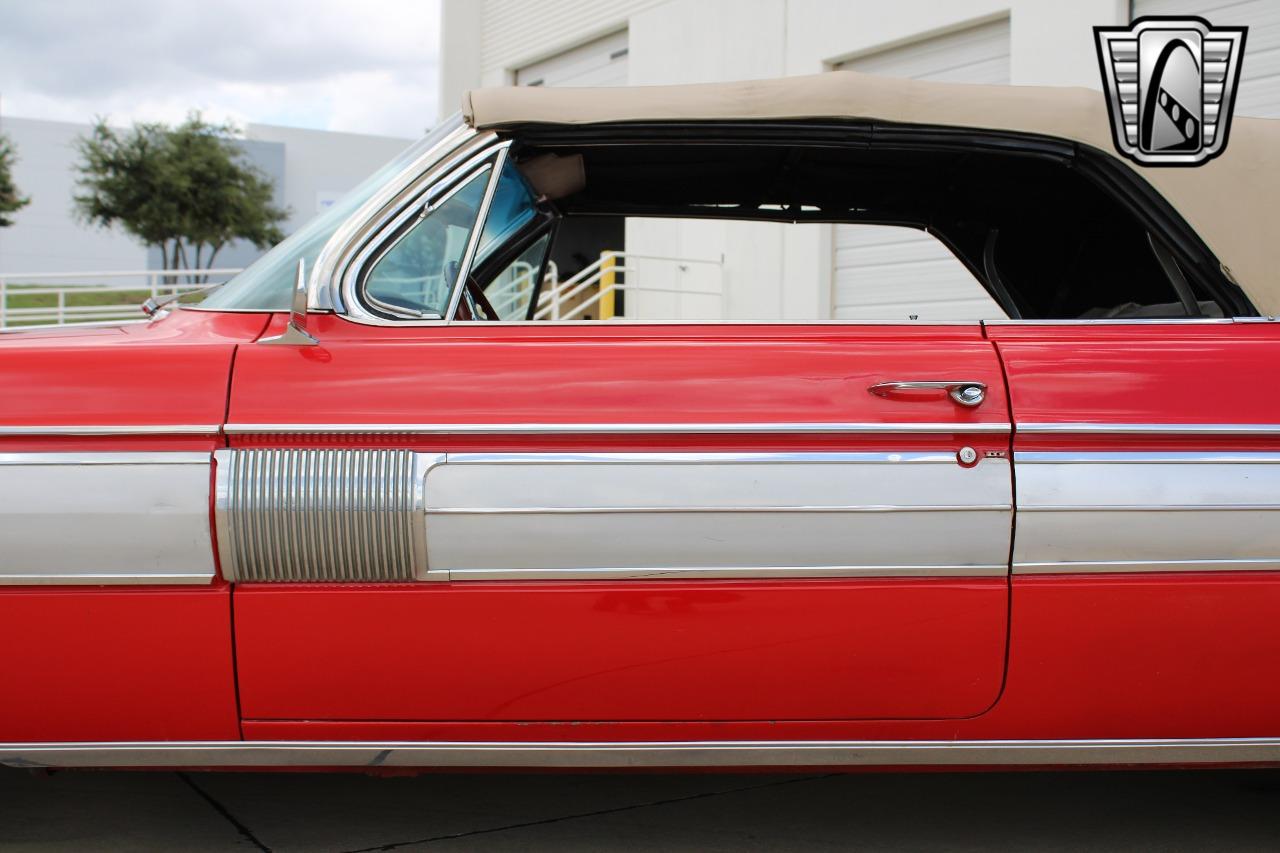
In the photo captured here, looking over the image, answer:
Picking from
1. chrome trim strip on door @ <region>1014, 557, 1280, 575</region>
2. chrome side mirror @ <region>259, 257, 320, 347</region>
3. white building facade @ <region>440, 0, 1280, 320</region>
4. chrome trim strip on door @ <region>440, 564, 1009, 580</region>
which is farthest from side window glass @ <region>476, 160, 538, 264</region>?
white building facade @ <region>440, 0, 1280, 320</region>

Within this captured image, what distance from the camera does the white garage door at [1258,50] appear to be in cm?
810

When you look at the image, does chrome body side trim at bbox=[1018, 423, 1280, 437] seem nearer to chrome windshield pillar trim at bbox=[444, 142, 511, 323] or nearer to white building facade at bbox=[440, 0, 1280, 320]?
chrome windshield pillar trim at bbox=[444, 142, 511, 323]

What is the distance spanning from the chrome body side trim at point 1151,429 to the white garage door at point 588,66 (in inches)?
508

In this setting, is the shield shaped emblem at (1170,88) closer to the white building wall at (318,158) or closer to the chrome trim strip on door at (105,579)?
the chrome trim strip on door at (105,579)

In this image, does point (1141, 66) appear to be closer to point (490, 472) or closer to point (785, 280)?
point (490, 472)

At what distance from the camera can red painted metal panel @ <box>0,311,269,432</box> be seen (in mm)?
2186

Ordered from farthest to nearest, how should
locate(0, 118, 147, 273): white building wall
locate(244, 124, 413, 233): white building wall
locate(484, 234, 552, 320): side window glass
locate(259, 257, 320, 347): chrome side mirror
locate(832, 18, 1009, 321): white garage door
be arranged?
locate(244, 124, 413, 233): white building wall, locate(0, 118, 147, 273): white building wall, locate(832, 18, 1009, 321): white garage door, locate(484, 234, 552, 320): side window glass, locate(259, 257, 320, 347): chrome side mirror

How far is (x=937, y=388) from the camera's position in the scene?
222 centimetres

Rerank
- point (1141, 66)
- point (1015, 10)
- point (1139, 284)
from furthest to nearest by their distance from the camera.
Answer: point (1015, 10), point (1139, 284), point (1141, 66)

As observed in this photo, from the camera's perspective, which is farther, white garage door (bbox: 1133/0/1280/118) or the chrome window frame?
white garage door (bbox: 1133/0/1280/118)

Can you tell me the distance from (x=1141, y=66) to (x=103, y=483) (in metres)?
2.50

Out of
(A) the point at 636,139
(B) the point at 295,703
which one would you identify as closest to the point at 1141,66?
(A) the point at 636,139

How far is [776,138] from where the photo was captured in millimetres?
2562

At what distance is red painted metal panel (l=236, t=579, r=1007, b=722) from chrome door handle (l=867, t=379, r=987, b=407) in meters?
0.36
